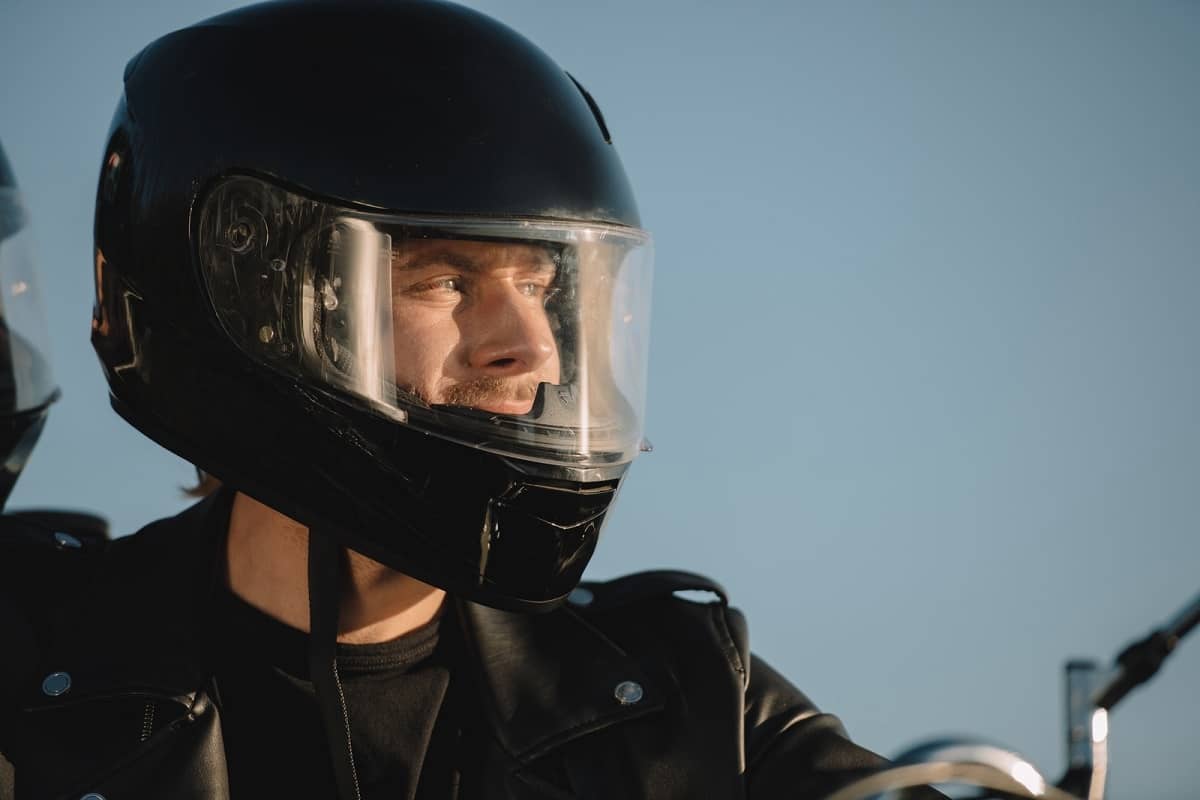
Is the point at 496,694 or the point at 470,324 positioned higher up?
the point at 470,324

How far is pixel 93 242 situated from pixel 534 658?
107 cm

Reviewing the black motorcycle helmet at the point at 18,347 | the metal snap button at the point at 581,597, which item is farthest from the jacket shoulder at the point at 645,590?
the black motorcycle helmet at the point at 18,347

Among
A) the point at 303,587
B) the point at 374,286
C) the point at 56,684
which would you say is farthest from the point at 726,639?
the point at 56,684

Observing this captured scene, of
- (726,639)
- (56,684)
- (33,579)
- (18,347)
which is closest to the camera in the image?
(56,684)

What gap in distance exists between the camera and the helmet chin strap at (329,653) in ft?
6.79

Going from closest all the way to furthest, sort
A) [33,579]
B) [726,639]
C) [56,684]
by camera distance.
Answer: [56,684] → [33,579] → [726,639]

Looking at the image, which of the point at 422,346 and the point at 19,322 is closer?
the point at 422,346

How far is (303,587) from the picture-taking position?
2.32 metres

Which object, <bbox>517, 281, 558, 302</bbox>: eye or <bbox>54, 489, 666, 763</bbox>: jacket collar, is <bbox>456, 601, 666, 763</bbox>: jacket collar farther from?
<bbox>517, 281, 558, 302</bbox>: eye

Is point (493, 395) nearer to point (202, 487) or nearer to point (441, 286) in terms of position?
point (441, 286)

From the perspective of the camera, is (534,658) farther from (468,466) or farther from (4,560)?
(4,560)

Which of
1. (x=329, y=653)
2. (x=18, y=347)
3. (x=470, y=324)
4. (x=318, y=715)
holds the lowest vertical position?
(x=318, y=715)

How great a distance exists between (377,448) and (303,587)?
1.07 ft

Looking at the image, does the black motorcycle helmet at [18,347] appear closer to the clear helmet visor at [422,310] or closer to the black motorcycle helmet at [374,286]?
the black motorcycle helmet at [374,286]
